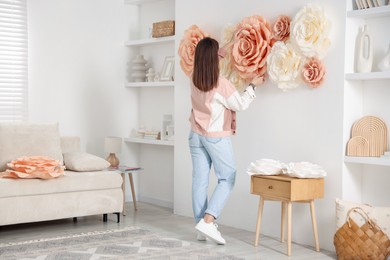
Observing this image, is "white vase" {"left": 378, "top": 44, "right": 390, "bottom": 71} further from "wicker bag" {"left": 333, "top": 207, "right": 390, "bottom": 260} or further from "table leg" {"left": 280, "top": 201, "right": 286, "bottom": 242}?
"table leg" {"left": 280, "top": 201, "right": 286, "bottom": 242}

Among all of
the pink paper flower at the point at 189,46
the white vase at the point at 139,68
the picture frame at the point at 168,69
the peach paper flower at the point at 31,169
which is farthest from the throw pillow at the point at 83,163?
the white vase at the point at 139,68

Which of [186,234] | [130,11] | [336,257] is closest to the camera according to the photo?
[336,257]

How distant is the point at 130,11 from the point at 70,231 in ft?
9.18

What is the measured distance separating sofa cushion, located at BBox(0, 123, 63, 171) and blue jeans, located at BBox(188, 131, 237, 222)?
1348 millimetres

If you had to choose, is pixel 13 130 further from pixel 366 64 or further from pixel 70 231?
pixel 366 64

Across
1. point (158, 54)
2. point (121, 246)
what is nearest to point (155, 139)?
point (158, 54)

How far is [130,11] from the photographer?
699cm

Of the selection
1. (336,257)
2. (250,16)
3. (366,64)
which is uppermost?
(250,16)

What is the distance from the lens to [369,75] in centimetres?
434

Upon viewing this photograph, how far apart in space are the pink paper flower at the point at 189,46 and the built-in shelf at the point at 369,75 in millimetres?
1554

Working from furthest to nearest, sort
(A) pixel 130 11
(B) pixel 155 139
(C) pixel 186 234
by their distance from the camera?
1. (A) pixel 130 11
2. (B) pixel 155 139
3. (C) pixel 186 234

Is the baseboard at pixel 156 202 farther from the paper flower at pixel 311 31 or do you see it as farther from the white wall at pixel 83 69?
the paper flower at pixel 311 31

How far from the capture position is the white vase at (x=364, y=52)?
4.45 meters

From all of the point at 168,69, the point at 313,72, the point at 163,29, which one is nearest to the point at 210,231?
the point at 313,72
